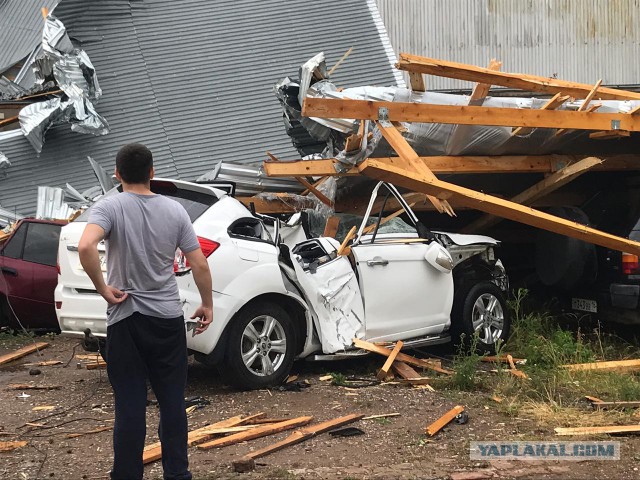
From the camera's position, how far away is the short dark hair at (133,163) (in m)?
4.54

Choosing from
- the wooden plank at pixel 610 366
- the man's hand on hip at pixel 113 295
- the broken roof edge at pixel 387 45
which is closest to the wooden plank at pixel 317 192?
the wooden plank at pixel 610 366

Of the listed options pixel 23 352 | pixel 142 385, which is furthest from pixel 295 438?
pixel 23 352

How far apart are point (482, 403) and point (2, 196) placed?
387 inches

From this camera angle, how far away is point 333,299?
7828 mm

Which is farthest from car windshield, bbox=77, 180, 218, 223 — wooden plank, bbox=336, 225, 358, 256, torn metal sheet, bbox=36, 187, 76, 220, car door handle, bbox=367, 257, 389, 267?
torn metal sheet, bbox=36, 187, 76, 220

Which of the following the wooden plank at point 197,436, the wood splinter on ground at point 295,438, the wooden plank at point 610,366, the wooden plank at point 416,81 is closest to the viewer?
the wood splinter on ground at point 295,438

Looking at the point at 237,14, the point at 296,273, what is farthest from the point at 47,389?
the point at 237,14

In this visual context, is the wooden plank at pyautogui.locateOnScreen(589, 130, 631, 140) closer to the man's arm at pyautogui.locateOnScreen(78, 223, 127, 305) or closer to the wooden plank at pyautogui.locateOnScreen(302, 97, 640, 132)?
the wooden plank at pyautogui.locateOnScreen(302, 97, 640, 132)

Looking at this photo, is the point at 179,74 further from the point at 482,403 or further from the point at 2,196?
the point at 482,403

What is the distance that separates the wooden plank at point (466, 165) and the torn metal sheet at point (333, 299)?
4.31 ft

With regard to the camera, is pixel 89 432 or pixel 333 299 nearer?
pixel 89 432

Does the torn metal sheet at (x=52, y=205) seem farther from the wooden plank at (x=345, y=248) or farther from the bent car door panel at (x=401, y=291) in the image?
the bent car door panel at (x=401, y=291)

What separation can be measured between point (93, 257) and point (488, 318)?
553 cm

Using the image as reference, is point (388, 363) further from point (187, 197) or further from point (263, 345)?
point (187, 197)
